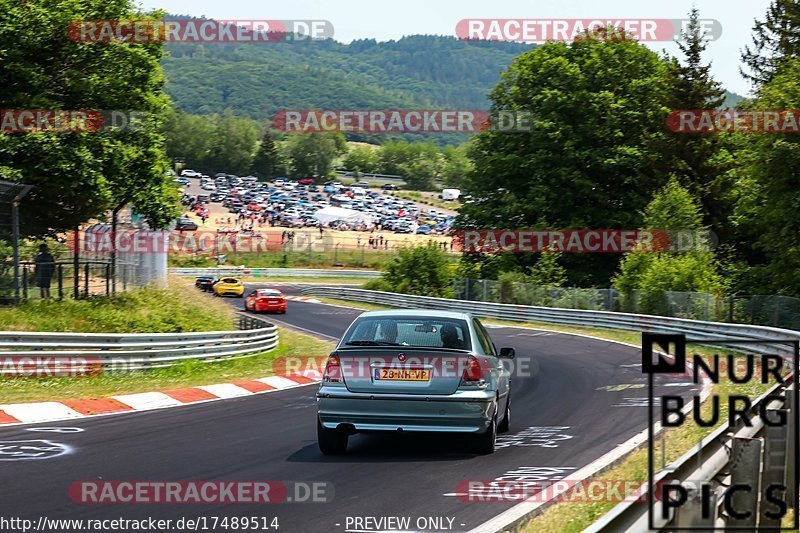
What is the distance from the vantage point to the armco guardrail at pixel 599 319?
1011 inches

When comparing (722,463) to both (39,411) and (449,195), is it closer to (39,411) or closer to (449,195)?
(39,411)

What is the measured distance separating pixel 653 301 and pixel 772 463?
32.0 meters

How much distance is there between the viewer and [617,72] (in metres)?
54.7

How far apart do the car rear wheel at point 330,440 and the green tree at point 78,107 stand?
1484 centimetres

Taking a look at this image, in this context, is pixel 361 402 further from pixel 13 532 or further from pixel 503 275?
pixel 503 275

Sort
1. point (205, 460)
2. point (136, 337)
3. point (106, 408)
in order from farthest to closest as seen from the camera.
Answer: point (136, 337), point (106, 408), point (205, 460)

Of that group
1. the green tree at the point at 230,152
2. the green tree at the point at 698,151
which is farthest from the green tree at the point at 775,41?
the green tree at the point at 230,152

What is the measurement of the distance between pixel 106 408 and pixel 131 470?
567 centimetres

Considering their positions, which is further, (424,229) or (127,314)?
(424,229)

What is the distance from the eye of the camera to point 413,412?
405 inches

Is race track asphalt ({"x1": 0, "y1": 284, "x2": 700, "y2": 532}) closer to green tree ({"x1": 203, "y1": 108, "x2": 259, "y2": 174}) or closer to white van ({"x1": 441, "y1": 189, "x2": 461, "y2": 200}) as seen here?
white van ({"x1": 441, "y1": 189, "x2": 461, "y2": 200})

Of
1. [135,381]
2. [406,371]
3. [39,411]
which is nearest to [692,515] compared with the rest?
[406,371]

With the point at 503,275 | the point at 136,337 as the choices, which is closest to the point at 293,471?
the point at 136,337

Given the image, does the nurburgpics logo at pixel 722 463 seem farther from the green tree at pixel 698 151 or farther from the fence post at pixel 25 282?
the green tree at pixel 698 151
